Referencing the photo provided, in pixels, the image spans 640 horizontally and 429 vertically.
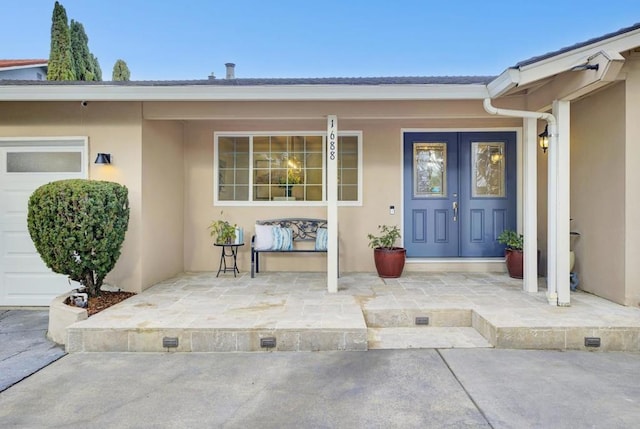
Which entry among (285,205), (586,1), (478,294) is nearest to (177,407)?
(478,294)

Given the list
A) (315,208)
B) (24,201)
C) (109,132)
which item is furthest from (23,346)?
(315,208)

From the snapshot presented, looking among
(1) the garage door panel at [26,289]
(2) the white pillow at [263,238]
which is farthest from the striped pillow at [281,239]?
(1) the garage door panel at [26,289]

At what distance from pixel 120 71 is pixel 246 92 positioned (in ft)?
34.7

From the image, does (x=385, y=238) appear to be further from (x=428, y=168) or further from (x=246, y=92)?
(x=246, y=92)

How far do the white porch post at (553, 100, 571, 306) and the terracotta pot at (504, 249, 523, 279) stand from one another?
3.89ft

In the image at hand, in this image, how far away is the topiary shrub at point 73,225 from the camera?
372 centimetres

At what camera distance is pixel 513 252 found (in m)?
5.11

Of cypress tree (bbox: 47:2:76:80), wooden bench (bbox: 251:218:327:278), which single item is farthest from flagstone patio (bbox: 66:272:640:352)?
cypress tree (bbox: 47:2:76:80)

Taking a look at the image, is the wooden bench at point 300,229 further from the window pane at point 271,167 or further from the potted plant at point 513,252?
the potted plant at point 513,252

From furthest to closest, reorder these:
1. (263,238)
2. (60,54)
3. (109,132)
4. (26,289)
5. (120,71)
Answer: (120,71), (60,54), (263,238), (26,289), (109,132)

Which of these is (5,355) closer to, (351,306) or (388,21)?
(351,306)

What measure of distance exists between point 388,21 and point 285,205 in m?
12.2

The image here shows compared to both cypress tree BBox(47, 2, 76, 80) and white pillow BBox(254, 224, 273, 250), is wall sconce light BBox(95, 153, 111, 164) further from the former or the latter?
cypress tree BBox(47, 2, 76, 80)

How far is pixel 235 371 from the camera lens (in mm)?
2877
